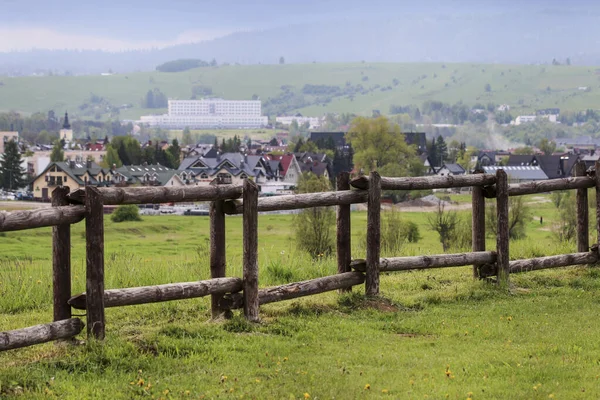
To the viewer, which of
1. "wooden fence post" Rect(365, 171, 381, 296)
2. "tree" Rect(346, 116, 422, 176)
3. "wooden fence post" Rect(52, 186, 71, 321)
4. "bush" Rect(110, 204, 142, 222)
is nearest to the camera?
"wooden fence post" Rect(52, 186, 71, 321)

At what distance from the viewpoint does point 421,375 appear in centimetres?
819

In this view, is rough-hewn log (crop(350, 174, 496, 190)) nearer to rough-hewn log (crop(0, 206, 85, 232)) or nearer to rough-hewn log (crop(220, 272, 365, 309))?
rough-hewn log (crop(220, 272, 365, 309))

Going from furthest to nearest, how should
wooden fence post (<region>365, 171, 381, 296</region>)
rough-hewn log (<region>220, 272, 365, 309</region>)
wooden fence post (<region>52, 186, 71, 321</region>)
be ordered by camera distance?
wooden fence post (<region>365, 171, 381, 296</region>)
rough-hewn log (<region>220, 272, 365, 309</region>)
wooden fence post (<region>52, 186, 71, 321</region>)

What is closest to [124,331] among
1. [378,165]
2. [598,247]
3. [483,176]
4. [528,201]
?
[483,176]

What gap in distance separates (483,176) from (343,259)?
2.60 metres

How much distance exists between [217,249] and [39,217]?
8.21ft

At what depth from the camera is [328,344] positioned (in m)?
9.40

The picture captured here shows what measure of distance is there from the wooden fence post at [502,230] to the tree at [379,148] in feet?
435

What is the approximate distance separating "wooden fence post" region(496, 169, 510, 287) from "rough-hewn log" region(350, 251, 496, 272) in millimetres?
132

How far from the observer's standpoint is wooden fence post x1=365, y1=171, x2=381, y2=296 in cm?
1180

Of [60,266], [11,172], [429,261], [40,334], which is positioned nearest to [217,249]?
[60,266]

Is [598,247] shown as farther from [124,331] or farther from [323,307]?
[124,331]

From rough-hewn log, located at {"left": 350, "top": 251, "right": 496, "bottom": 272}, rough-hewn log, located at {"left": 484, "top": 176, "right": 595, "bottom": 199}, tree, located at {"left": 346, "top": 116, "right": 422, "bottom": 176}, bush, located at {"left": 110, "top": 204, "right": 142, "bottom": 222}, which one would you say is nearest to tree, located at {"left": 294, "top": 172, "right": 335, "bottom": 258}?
rough-hewn log, located at {"left": 484, "top": 176, "right": 595, "bottom": 199}

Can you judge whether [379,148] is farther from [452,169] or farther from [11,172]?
[11,172]
